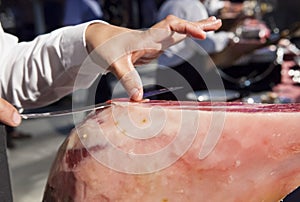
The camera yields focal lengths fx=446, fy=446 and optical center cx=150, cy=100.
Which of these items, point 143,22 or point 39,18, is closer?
point 143,22

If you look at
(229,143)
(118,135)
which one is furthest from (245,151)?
(118,135)

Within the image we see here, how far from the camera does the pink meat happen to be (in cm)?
72

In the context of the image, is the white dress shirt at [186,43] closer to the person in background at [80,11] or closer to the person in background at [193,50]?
the person in background at [193,50]

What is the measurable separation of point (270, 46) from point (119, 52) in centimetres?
241

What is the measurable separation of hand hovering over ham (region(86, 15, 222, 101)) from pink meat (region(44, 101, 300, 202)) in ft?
0.43

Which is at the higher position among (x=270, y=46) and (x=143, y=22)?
(x=270, y=46)

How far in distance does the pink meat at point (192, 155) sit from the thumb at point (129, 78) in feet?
0.21

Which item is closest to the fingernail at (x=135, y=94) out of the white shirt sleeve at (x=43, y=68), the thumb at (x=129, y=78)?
the thumb at (x=129, y=78)

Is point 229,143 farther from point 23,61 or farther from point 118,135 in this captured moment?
point 23,61

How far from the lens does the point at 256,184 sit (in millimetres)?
749

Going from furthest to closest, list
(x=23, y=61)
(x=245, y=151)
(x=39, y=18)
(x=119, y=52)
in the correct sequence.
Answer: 1. (x=39, y=18)
2. (x=23, y=61)
3. (x=119, y=52)
4. (x=245, y=151)

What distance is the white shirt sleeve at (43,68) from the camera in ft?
3.23

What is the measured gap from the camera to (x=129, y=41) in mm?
909

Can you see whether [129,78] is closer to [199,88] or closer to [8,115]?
[8,115]
